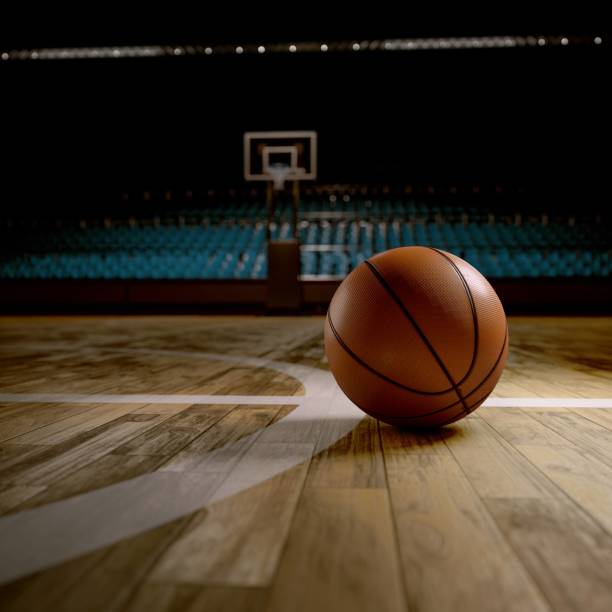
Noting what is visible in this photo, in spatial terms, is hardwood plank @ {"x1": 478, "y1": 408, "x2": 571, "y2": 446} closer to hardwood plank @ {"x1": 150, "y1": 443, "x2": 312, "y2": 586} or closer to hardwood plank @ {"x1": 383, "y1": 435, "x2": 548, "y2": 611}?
hardwood plank @ {"x1": 383, "y1": 435, "x2": 548, "y2": 611}

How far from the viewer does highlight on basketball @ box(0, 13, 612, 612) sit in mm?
1001

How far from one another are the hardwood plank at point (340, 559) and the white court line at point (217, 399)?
3.60ft

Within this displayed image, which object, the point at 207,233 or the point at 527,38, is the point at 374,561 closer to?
the point at 527,38

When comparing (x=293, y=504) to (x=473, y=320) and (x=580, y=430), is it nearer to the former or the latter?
(x=473, y=320)

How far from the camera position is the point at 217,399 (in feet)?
7.76

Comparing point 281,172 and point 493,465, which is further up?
point 281,172

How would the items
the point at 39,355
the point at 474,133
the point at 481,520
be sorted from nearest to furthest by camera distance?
the point at 481,520 < the point at 39,355 < the point at 474,133

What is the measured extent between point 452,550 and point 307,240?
9.70 meters

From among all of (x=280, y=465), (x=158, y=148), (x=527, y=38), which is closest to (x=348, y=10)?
(x=527, y=38)

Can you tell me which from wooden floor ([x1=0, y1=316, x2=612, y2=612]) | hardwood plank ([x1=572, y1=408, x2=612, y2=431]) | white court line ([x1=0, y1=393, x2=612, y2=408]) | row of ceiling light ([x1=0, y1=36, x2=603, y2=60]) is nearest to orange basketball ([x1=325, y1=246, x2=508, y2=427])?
wooden floor ([x1=0, y1=316, x2=612, y2=612])

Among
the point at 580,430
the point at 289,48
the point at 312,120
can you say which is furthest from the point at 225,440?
the point at 312,120

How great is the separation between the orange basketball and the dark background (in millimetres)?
9502

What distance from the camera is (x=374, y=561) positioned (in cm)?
97

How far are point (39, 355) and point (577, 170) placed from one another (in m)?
11.8
